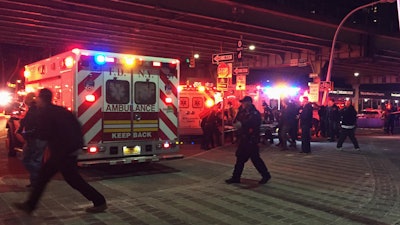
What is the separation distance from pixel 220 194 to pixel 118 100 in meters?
3.26

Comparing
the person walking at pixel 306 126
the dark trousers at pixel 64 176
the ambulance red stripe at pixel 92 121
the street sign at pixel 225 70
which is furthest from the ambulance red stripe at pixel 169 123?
the street sign at pixel 225 70

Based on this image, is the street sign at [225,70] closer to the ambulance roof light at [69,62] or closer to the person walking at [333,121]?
the person walking at [333,121]

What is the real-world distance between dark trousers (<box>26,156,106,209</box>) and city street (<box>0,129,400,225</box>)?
0.96ft

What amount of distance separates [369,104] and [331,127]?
47.1 m

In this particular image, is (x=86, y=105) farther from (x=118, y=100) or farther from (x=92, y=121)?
(x=118, y=100)

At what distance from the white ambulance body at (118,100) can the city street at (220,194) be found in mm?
647

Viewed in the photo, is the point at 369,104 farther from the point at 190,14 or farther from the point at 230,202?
the point at 230,202

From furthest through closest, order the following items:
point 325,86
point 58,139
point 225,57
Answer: point 325,86 < point 225,57 < point 58,139

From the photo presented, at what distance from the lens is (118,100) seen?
961 centimetres

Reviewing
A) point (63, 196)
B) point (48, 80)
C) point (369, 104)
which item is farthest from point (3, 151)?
point (369, 104)

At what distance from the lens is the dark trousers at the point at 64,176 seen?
5902 mm

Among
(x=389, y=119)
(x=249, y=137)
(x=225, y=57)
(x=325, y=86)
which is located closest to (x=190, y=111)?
(x=225, y=57)

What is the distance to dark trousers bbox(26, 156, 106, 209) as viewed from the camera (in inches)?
232

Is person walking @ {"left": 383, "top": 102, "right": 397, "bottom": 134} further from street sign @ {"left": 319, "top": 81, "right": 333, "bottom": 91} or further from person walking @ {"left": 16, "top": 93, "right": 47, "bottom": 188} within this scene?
person walking @ {"left": 16, "top": 93, "right": 47, "bottom": 188}
